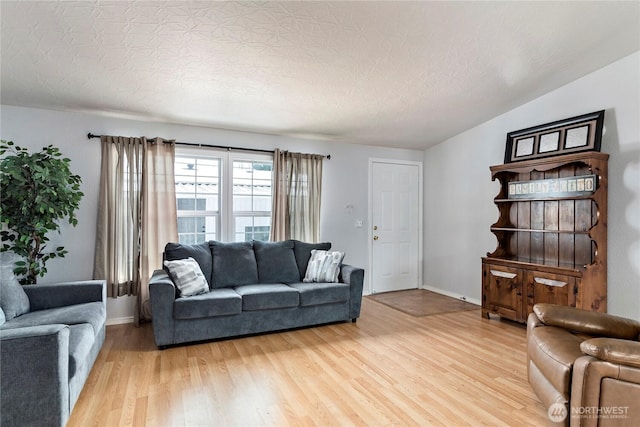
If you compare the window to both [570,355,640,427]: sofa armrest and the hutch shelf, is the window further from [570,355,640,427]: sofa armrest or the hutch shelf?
[570,355,640,427]: sofa armrest

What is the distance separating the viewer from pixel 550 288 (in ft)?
11.2

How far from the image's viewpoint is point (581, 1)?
2363mm

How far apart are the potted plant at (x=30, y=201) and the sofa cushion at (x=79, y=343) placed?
47.4 inches

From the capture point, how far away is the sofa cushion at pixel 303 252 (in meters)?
4.16

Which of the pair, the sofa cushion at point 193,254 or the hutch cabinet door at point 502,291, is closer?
the sofa cushion at point 193,254

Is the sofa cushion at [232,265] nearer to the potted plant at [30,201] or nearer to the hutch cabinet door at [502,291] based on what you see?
the potted plant at [30,201]

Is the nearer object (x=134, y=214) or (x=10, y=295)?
(x=10, y=295)

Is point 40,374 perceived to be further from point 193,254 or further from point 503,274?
point 503,274

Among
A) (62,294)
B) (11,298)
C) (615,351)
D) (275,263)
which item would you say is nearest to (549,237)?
(615,351)

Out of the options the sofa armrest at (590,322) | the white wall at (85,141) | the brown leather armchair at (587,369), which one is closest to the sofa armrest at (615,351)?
the brown leather armchair at (587,369)

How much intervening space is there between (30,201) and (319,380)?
2.90 metres

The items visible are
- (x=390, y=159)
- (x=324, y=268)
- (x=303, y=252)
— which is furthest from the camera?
(x=390, y=159)

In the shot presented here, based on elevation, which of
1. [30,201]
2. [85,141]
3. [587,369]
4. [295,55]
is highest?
[295,55]

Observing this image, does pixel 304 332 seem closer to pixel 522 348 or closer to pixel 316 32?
pixel 522 348
